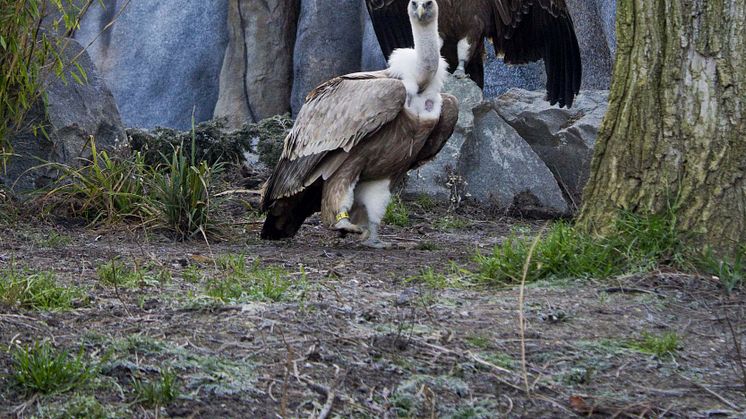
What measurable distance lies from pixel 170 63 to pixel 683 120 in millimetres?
9696

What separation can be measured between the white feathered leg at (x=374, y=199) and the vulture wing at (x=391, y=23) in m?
4.02

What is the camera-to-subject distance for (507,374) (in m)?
3.30

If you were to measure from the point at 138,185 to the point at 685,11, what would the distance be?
11.9 ft

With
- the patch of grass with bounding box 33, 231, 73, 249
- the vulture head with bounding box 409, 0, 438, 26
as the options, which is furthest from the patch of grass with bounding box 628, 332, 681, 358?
the patch of grass with bounding box 33, 231, 73, 249

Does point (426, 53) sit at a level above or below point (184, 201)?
above

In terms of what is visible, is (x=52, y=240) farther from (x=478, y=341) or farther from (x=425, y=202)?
(x=425, y=202)

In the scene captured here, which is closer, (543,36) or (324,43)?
(543,36)

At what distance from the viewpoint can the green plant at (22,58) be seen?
5906mm

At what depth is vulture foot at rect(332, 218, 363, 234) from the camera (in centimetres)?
620

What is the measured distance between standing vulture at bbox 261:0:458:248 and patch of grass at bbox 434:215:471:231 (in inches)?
49.9

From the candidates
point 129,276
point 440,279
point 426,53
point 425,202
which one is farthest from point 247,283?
point 425,202

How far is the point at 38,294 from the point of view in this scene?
153 inches

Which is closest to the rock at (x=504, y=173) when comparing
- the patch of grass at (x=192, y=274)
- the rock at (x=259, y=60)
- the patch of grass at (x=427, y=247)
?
the patch of grass at (x=427, y=247)

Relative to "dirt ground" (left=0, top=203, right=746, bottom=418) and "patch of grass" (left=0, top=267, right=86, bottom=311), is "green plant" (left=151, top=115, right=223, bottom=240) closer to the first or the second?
"dirt ground" (left=0, top=203, right=746, bottom=418)
